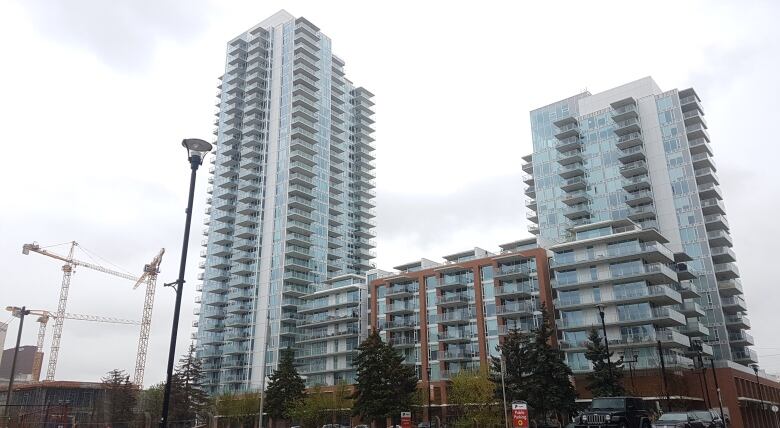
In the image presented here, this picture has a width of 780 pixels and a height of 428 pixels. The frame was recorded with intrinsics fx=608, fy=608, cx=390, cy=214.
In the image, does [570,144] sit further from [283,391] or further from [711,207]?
[283,391]

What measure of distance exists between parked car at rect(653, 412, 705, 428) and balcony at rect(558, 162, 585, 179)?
7993 centimetres

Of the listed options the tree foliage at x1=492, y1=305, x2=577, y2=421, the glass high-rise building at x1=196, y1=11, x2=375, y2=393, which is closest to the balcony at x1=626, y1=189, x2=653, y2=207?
the glass high-rise building at x1=196, y1=11, x2=375, y2=393

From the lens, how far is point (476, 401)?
204ft

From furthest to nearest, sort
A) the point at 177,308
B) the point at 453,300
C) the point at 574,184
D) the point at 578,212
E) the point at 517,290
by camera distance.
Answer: the point at 574,184 < the point at 578,212 < the point at 453,300 < the point at 517,290 < the point at 177,308

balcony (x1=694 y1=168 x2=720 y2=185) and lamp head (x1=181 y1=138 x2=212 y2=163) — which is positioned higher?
balcony (x1=694 y1=168 x2=720 y2=185)

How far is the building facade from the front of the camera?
8438 centimetres

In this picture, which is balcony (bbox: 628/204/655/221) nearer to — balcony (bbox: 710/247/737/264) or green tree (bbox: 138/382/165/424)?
balcony (bbox: 710/247/737/264)

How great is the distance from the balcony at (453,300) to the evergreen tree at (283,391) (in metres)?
23.6

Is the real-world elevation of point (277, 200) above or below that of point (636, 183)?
above

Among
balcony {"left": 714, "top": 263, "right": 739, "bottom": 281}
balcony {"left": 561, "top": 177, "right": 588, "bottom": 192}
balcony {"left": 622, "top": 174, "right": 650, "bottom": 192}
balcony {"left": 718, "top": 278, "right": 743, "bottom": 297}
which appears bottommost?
balcony {"left": 718, "top": 278, "right": 743, "bottom": 297}

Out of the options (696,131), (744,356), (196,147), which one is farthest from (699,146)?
(196,147)

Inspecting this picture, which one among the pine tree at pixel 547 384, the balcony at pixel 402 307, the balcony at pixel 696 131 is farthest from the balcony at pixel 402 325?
the balcony at pixel 696 131

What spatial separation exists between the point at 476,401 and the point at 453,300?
28.4m

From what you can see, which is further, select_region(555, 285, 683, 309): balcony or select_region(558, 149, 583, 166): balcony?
select_region(558, 149, 583, 166): balcony
